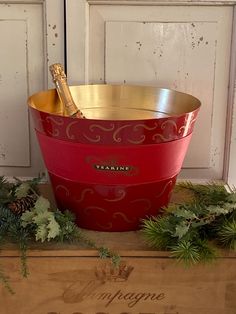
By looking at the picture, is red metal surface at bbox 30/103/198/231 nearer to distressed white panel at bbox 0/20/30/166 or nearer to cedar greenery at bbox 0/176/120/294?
cedar greenery at bbox 0/176/120/294

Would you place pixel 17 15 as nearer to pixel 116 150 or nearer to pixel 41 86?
pixel 41 86

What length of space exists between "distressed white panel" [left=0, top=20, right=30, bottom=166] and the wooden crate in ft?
1.02

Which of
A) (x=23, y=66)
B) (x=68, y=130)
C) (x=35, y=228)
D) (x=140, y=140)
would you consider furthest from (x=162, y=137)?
(x=23, y=66)

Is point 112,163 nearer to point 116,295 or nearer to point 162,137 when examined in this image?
point 162,137

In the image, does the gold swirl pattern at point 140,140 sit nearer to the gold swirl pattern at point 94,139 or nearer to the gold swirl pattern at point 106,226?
the gold swirl pattern at point 94,139

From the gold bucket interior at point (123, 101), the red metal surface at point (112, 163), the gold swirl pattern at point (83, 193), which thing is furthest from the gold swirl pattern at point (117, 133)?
the gold bucket interior at point (123, 101)

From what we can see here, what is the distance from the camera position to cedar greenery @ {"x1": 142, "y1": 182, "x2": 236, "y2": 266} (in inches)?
31.3

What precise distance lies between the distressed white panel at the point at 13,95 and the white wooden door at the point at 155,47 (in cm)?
10

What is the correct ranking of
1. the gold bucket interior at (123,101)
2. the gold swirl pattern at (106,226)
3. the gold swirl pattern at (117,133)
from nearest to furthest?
the gold swirl pattern at (117,133)
the gold swirl pattern at (106,226)
the gold bucket interior at (123,101)

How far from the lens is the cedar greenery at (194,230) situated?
795 mm

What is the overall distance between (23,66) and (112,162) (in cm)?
35

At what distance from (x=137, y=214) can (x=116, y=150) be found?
0.44 ft

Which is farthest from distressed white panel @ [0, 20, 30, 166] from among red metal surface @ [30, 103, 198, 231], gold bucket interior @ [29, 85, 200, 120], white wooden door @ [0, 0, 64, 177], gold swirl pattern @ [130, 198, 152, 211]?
gold swirl pattern @ [130, 198, 152, 211]

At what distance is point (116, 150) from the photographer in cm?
80
